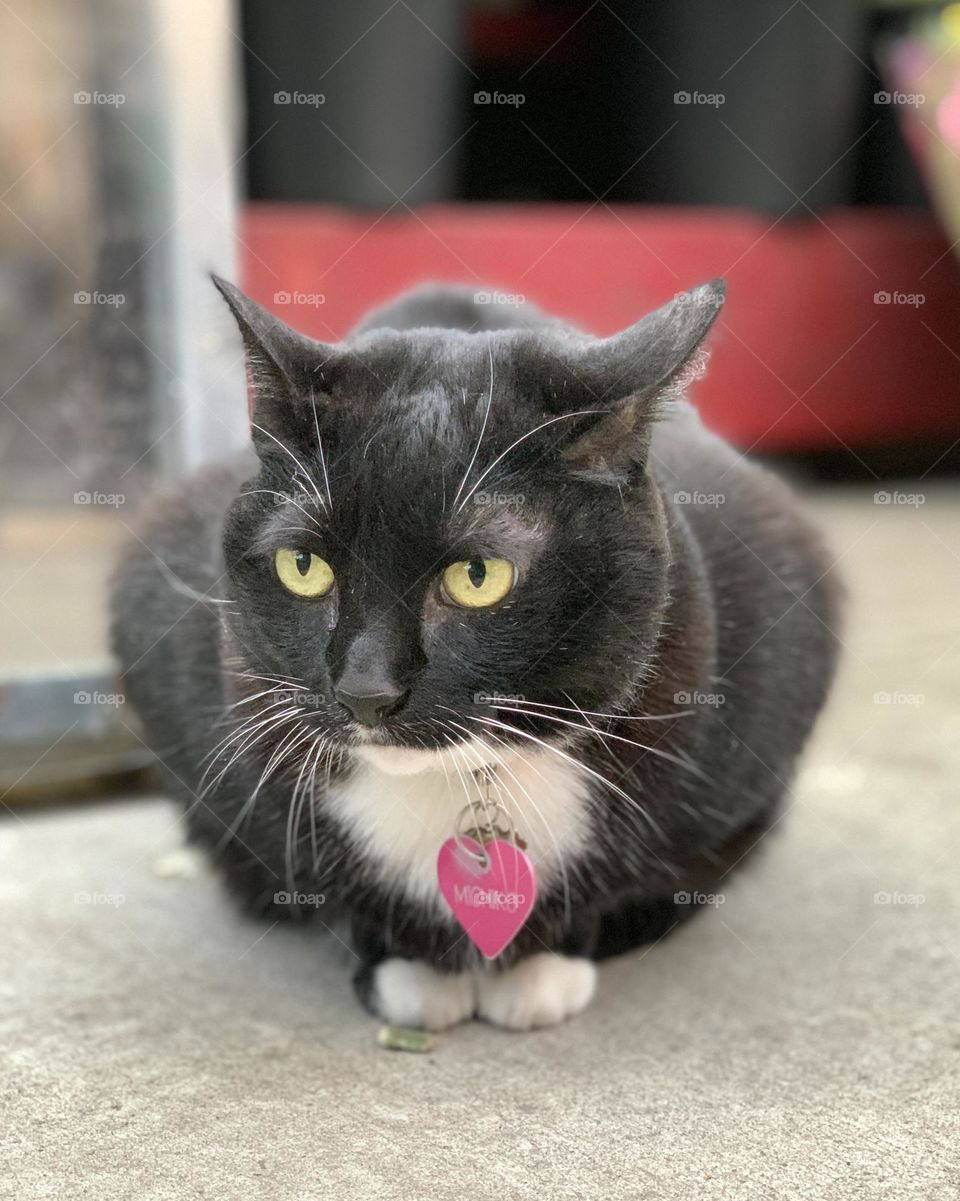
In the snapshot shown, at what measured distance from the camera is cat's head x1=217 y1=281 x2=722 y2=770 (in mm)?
893

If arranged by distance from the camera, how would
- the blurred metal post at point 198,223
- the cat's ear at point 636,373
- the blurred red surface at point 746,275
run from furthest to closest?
the blurred red surface at point 746,275 < the blurred metal post at point 198,223 < the cat's ear at point 636,373

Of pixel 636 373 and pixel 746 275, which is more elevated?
pixel 746 275

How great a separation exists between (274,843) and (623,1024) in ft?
1.21

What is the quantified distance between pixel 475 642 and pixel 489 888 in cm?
26

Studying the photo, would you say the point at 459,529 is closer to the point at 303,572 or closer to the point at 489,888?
the point at 303,572

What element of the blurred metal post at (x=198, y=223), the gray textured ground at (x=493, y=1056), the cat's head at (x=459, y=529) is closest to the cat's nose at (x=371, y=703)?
the cat's head at (x=459, y=529)

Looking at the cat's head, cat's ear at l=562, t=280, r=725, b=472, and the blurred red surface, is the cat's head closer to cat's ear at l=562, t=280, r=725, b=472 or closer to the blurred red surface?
cat's ear at l=562, t=280, r=725, b=472

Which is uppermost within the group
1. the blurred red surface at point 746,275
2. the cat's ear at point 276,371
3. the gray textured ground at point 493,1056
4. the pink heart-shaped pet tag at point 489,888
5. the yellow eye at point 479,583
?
the blurred red surface at point 746,275

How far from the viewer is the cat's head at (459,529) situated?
89 centimetres

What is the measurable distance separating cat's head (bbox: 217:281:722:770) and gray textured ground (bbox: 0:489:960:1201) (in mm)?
308

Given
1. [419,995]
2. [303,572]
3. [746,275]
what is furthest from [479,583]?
[746,275]

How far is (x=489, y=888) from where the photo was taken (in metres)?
1.04

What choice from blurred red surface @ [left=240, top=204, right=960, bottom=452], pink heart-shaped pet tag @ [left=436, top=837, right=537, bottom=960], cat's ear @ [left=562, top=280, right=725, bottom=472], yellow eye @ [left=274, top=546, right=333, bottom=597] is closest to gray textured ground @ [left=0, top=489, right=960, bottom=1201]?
pink heart-shaped pet tag @ [left=436, top=837, right=537, bottom=960]

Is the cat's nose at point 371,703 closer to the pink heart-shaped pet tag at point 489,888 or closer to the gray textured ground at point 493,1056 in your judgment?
the pink heart-shaped pet tag at point 489,888
